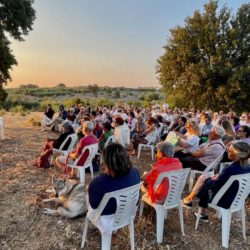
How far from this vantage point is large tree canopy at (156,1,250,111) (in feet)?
71.1

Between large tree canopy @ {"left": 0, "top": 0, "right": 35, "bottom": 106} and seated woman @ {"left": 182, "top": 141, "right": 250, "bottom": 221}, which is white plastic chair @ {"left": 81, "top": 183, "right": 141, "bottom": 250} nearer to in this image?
seated woman @ {"left": 182, "top": 141, "right": 250, "bottom": 221}

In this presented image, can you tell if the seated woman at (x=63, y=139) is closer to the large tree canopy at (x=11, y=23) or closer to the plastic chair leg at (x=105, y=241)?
the plastic chair leg at (x=105, y=241)

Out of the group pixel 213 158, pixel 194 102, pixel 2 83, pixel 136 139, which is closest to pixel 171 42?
pixel 194 102

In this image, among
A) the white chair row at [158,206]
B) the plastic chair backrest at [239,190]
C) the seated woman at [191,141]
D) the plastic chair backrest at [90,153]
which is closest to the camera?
the white chair row at [158,206]

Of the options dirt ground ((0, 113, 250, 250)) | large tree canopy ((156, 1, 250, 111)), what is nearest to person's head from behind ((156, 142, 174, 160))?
dirt ground ((0, 113, 250, 250))

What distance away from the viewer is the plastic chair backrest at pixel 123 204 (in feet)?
9.76

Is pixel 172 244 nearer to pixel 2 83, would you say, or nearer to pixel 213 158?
pixel 213 158

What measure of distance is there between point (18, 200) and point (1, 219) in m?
0.67

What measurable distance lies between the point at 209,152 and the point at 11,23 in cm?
1133

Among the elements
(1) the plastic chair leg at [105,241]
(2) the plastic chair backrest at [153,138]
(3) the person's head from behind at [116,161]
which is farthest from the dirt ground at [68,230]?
(2) the plastic chair backrest at [153,138]

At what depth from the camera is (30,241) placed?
355 cm

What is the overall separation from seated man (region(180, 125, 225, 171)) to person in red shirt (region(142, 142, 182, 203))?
1.35 m

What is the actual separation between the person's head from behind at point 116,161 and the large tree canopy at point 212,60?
779 inches

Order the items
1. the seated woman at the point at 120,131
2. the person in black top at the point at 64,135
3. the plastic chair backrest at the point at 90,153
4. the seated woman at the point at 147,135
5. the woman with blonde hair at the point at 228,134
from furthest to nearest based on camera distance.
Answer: the seated woman at the point at 147,135 < the seated woman at the point at 120,131 < the person in black top at the point at 64,135 < the woman with blonde hair at the point at 228,134 < the plastic chair backrest at the point at 90,153
